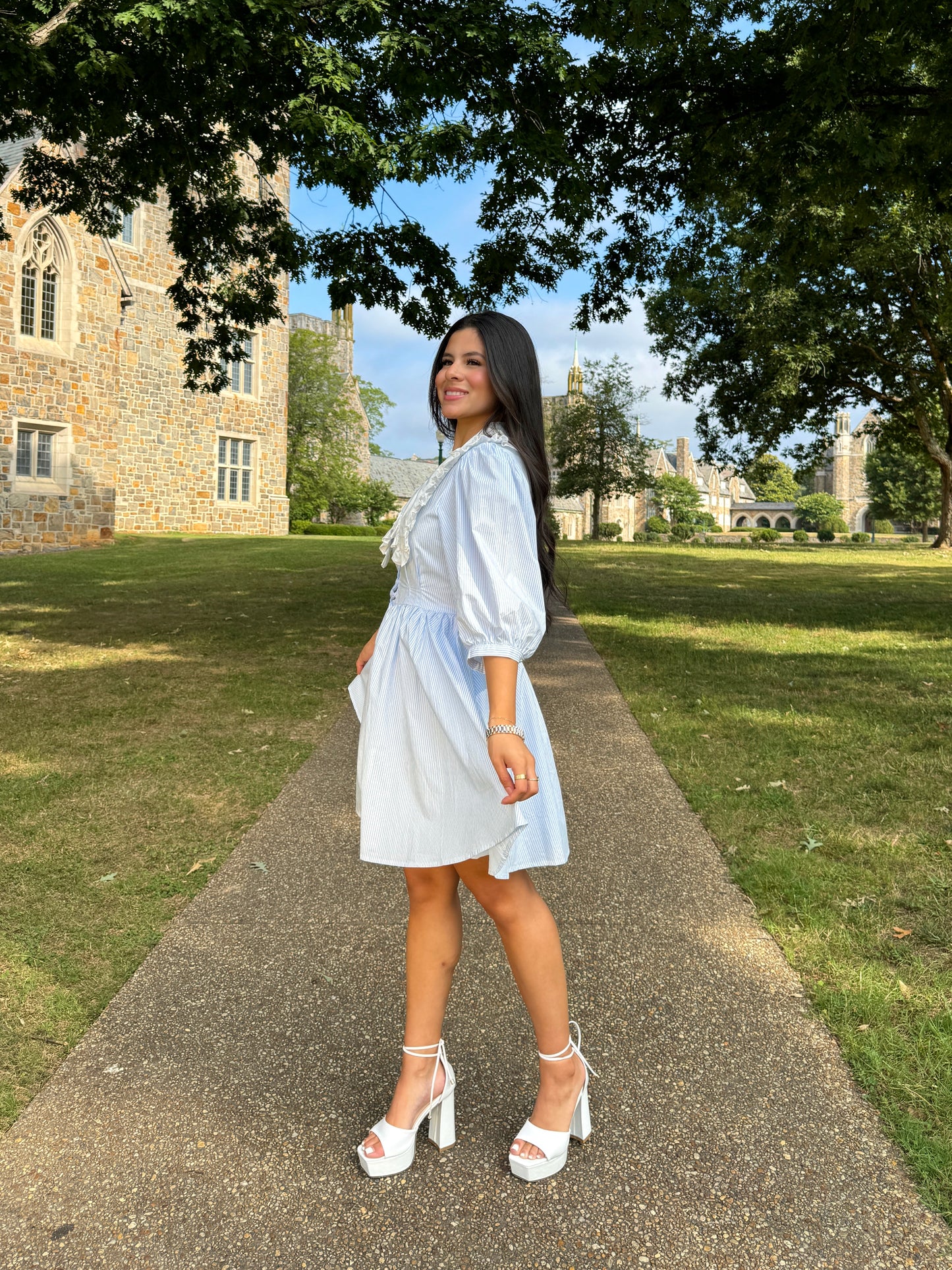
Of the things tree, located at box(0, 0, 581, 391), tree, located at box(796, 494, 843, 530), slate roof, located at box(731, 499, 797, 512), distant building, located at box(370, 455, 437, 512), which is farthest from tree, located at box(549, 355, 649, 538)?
slate roof, located at box(731, 499, 797, 512)

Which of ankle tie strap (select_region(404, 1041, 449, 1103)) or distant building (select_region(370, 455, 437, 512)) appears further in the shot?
distant building (select_region(370, 455, 437, 512))

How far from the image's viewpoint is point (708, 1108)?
238cm

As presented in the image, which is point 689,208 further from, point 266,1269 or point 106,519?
point 106,519

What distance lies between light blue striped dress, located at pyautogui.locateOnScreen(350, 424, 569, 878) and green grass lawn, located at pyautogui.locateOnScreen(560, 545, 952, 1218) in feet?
4.21

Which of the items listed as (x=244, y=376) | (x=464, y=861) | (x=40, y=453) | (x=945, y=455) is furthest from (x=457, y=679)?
(x=244, y=376)

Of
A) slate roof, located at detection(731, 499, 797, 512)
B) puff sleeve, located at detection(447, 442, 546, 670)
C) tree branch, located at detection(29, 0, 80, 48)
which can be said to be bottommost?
puff sleeve, located at detection(447, 442, 546, 670)

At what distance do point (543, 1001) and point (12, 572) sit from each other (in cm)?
1810

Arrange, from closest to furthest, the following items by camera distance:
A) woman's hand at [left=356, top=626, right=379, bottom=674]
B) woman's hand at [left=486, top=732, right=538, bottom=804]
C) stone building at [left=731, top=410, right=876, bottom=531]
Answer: woman's hand at [left=486, top=732, right=538, bottom=804], woman's hand at [left=356, top=626, right=379, bottom=674], stone building at [left=731, top=410, right=876, bottom=531]

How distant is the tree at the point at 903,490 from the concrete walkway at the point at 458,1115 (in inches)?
3080

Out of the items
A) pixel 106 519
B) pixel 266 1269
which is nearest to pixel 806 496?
pixel 106 519

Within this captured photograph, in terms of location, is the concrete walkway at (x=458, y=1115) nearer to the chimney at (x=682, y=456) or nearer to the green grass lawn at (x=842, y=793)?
the green grass lawn at (x=842, y=793)

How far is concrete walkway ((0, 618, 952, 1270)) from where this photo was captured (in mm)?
1941

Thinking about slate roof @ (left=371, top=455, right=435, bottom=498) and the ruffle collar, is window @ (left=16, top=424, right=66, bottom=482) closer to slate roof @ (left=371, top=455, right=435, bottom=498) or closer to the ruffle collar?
the ruffle collar

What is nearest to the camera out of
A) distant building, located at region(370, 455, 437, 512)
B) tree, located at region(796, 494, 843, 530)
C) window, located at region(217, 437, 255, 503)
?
window, located at region(217, 437, 255, 503)
